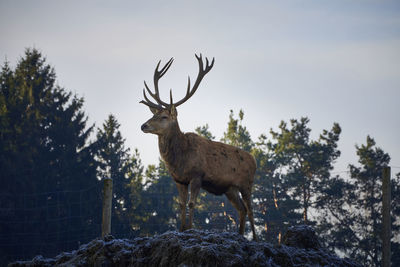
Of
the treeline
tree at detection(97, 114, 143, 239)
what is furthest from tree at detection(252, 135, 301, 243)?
tree at detection(97, 114, 143, 239)

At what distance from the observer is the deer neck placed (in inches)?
301

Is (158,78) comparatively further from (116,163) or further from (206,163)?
(116,163)

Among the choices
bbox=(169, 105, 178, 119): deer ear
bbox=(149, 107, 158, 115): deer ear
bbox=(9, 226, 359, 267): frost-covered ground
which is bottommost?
bbox=(9, 226, 359, 267): frost-covered ground

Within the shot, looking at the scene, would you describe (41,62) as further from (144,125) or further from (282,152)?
(144,125)

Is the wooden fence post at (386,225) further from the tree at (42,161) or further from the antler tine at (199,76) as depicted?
the tree at (42,161)

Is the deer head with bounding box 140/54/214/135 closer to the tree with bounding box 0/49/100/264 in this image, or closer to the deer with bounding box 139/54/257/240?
the deer with bounding box 139/54/257/240

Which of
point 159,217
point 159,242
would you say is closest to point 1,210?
point 159,217

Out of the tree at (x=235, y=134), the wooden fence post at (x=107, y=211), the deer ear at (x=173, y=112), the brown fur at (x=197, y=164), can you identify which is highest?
the tree at (x=235, y=134)

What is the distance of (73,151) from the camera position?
25125mm

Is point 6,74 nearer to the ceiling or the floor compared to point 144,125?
nearer to the ceiling

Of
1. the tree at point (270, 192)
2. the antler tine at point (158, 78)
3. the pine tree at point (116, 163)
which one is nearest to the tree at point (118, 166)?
the pine tree at point (116, 163)

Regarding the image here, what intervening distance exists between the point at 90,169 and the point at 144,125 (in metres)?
17.9

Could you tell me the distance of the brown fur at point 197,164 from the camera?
7586mm

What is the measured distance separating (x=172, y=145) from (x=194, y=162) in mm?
445
